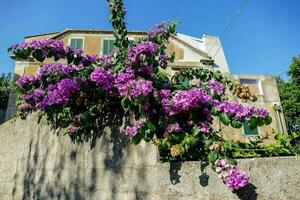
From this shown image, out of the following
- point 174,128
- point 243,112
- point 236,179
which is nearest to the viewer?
point 236,179

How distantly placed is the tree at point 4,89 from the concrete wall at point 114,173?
62.1 feet

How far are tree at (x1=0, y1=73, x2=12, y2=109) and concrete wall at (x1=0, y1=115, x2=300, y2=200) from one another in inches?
745

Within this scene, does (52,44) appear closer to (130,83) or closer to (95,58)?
(95,58)

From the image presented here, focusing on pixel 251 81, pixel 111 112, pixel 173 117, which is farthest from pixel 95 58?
pixel 251 81

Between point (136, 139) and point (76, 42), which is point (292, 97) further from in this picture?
point (136, 139)

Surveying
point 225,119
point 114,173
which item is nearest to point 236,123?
point 225,119

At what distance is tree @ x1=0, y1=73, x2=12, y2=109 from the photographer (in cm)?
2256

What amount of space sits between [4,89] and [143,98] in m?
23.1

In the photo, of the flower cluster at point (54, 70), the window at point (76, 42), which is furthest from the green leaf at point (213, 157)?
the window at point (76, 42)

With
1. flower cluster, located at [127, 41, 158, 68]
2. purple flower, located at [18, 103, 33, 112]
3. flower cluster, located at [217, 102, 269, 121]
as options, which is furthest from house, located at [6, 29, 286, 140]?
flower cluster, located at [217, 102, 269, 121]

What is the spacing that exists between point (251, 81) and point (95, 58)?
18737mm

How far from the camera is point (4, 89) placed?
76.3 ft

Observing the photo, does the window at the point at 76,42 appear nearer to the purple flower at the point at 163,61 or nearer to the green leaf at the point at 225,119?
the purple flower at the point at 163,61

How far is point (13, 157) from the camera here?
219 inches
